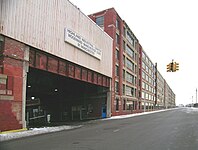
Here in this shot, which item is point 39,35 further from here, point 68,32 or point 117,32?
point 117,32

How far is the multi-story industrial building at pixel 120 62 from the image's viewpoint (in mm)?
47312

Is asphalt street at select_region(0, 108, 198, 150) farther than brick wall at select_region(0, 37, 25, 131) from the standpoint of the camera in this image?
No

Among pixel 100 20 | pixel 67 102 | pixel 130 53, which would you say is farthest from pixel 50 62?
pixel 130 53

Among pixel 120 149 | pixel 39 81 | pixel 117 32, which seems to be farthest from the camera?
pixel 117 32

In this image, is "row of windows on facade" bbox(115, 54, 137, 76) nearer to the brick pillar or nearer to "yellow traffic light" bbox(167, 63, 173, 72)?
"yellow traffic light" bbox(167, 63, 173, 72)

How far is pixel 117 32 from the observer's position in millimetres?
50594

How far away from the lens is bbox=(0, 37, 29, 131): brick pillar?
59.7 feet

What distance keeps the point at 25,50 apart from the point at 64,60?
274 inches

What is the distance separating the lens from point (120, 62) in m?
50.9

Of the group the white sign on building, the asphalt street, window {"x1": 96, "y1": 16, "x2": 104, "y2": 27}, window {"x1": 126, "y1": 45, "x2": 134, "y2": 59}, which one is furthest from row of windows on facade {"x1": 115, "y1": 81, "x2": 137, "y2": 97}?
the asphalt street

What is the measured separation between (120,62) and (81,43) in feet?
68.8

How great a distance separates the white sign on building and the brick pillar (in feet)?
25.7

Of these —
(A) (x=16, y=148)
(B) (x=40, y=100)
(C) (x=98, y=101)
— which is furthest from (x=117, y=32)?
Result: (A) (x=16, y=148)

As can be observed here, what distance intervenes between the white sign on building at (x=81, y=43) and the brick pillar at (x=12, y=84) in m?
7.83
